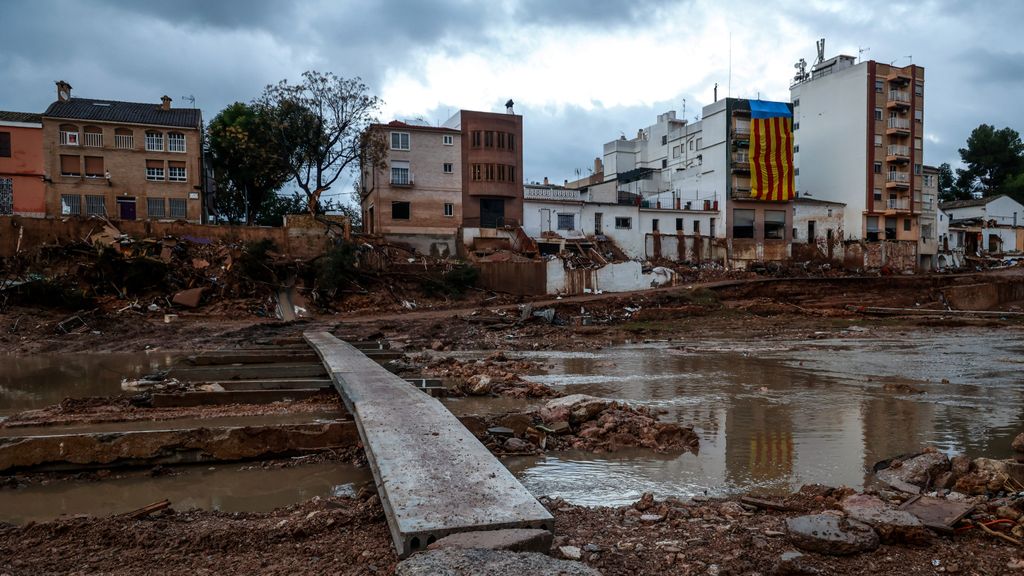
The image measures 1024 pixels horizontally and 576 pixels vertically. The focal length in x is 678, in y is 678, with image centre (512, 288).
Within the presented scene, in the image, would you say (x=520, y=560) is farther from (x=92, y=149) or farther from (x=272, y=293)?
(x=92, y=149)

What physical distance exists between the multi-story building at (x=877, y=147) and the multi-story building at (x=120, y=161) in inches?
1945

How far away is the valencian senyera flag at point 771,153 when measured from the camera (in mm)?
51938

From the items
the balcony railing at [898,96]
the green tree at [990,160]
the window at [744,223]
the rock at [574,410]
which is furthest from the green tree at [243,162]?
the green tree at [990,160]

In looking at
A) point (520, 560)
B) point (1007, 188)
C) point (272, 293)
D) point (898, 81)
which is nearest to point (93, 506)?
point (520, 560)

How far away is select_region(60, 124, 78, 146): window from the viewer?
40.2 metres

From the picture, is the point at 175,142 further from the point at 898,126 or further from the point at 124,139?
the point at 898,126

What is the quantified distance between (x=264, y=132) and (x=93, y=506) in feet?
125

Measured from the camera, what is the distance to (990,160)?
73.5 m

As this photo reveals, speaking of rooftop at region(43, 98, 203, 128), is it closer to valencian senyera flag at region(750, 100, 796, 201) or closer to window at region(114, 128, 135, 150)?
window at region(114, 128, 135, 150)

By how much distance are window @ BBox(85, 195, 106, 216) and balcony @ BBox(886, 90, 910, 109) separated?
57.3 metres

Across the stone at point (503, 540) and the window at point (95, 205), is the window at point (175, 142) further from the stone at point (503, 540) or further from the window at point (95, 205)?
the stone at point (503, 540)

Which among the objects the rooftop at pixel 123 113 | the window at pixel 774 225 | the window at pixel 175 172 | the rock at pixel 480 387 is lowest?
the rock at pixel 480 387

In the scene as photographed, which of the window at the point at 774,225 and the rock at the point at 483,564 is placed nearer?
the rock at the point at 483,564

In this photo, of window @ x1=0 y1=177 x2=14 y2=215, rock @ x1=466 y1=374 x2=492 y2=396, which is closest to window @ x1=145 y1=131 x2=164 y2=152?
window @ x1=0 y1=177 x2=14 y2=215
